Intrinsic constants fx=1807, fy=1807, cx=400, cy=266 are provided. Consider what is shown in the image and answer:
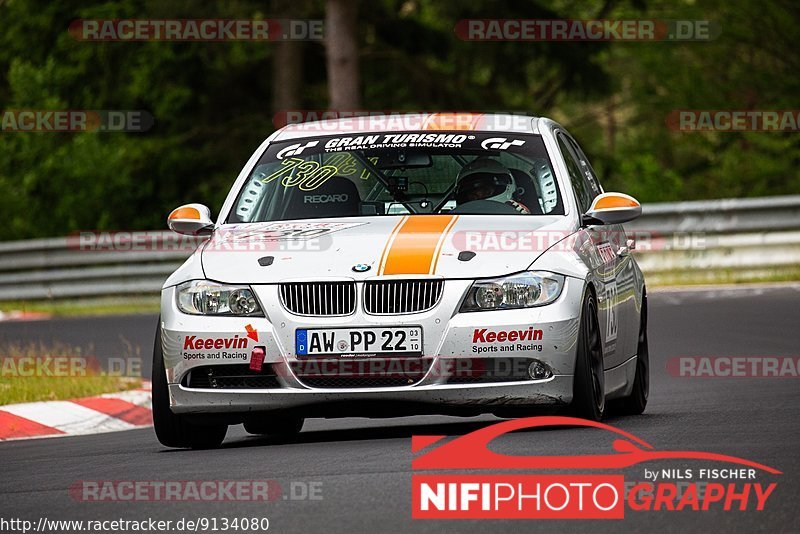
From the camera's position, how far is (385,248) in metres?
8.54

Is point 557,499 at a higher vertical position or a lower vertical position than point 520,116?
lower

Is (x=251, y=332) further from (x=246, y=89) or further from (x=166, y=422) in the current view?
(x=246, y=89)

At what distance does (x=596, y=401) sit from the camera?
8.75m

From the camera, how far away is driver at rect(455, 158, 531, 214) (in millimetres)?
9438

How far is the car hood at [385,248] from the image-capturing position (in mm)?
8383

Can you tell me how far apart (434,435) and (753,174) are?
23117 mm

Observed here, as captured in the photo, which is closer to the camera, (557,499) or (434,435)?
(557,499)

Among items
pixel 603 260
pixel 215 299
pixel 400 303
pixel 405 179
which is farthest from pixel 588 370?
pixel 215 299

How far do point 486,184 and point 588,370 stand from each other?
1.41 meters

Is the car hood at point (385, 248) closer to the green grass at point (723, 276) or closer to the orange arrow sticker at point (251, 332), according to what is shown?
the orange arrow sticker at point (251, 332)

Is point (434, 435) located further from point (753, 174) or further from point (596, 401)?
point (753, 174)

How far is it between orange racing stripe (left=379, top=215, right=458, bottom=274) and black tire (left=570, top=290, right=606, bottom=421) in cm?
76

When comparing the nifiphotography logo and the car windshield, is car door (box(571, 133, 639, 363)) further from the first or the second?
the nifiphotography logo

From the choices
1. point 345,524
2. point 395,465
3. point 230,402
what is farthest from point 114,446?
point 345,524
